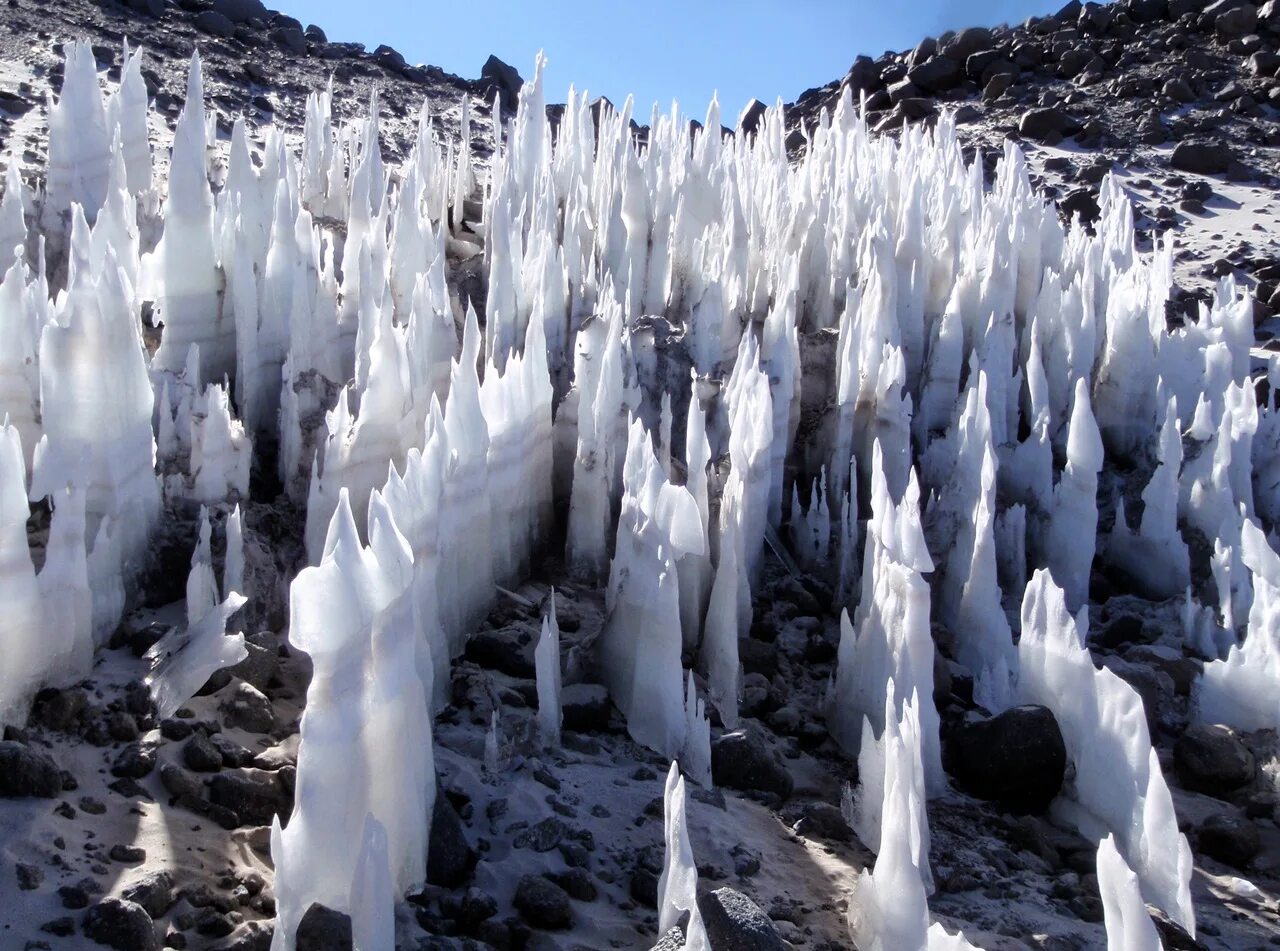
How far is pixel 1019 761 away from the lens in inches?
181

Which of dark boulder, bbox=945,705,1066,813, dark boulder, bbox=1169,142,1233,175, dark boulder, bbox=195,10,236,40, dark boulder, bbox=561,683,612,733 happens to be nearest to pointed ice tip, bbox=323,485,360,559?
dark boulder, bbox=561,683,612,733

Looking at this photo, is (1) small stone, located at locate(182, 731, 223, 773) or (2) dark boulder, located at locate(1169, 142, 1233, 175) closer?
(1) small stone, located at locate(182, 731, 223, 773)

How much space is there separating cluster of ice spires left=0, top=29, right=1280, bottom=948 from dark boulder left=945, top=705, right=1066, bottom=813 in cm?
10

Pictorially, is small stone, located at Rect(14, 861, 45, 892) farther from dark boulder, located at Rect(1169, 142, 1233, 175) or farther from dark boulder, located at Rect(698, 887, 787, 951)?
dark boulder, located at Rect(1169, 142, 1233, 175)

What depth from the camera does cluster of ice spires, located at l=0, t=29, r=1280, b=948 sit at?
3535 millimetres

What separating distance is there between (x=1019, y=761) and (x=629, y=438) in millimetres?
1907

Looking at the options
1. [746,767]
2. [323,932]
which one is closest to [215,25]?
[746,767]

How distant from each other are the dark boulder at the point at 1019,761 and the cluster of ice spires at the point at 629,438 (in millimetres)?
100

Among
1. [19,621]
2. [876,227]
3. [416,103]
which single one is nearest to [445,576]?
[19,621]

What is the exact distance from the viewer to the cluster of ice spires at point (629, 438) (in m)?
3.54

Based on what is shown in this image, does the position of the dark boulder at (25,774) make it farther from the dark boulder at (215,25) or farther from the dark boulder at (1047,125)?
the dark boulder at (1047,125)

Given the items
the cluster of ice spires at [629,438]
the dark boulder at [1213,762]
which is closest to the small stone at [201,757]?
the cluster of ice spires at [629,438]

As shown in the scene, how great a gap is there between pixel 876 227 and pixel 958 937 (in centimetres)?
516

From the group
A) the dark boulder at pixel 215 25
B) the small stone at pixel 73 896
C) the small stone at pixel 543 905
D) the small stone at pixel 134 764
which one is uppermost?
the dark boulder at pixel 215 25
